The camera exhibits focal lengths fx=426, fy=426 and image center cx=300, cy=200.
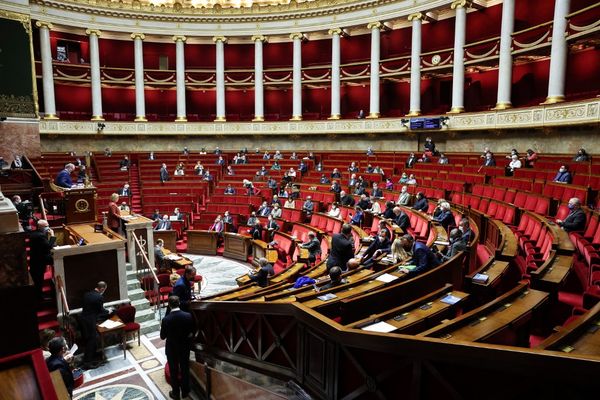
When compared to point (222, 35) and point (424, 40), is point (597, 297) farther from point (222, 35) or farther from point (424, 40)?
point (222, 35)

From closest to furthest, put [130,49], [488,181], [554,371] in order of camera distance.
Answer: [554,371] → [488,181] → [130,49]

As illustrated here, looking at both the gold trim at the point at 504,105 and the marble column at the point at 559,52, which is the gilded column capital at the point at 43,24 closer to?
the gold trim at the point at 504,105

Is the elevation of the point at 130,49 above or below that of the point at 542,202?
above

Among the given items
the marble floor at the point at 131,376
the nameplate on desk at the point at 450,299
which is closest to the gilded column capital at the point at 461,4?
the nameplate on desk at the point at 450,299

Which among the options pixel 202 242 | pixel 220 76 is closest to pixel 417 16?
pixel 220 76

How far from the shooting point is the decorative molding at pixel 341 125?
13109mm

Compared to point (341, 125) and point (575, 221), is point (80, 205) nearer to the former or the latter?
point (575, 221)

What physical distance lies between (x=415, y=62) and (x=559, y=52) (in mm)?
6749

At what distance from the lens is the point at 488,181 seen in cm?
1236

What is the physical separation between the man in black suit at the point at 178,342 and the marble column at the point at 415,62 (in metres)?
16.4

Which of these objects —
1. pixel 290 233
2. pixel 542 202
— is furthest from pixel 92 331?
pixel 542 202

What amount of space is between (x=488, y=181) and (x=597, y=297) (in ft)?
28.9

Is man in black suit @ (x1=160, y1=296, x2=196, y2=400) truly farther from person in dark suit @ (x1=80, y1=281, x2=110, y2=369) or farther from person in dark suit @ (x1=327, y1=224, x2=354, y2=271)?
person in dark suit @ (x1=327, y1=224, x2=354, y2=271)

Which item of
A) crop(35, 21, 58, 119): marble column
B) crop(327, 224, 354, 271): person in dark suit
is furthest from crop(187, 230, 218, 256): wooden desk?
crop(35, 21, 58, 119): marble column
